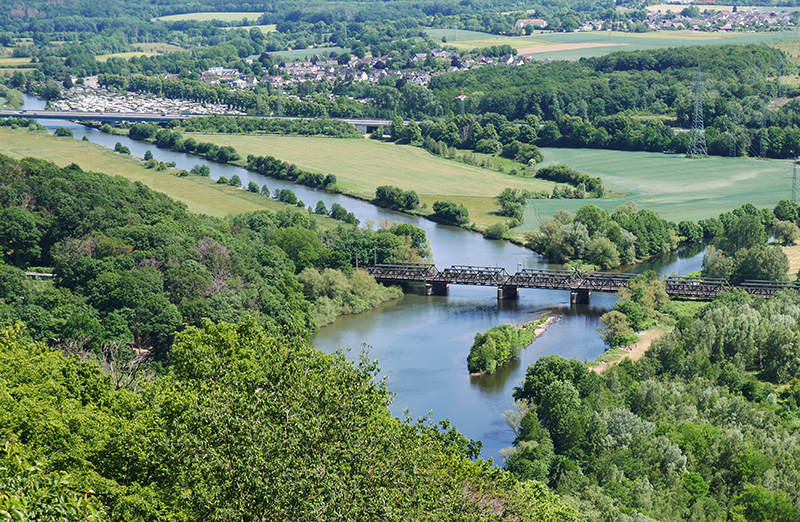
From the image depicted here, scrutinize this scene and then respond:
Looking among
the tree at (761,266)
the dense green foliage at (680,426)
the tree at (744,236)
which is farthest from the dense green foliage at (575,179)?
the dense green foliage at (680,426)

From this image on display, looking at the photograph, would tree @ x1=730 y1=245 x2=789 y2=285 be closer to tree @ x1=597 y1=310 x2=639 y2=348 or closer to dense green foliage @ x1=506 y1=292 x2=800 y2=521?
dense green foliage @ x1=506 y1=292 x2=800 y2=521

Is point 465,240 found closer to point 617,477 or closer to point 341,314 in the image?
point 341,314

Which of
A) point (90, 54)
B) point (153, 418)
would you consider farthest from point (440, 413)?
point (90, 54)

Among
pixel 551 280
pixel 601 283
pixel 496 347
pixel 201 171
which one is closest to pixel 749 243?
pixel 601 283

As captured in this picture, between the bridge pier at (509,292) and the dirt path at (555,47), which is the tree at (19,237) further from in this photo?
the dirt path at (555,47)

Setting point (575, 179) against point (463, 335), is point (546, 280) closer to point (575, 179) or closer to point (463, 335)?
point (463, 335)

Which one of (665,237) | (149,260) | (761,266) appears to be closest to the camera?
(149,260)
